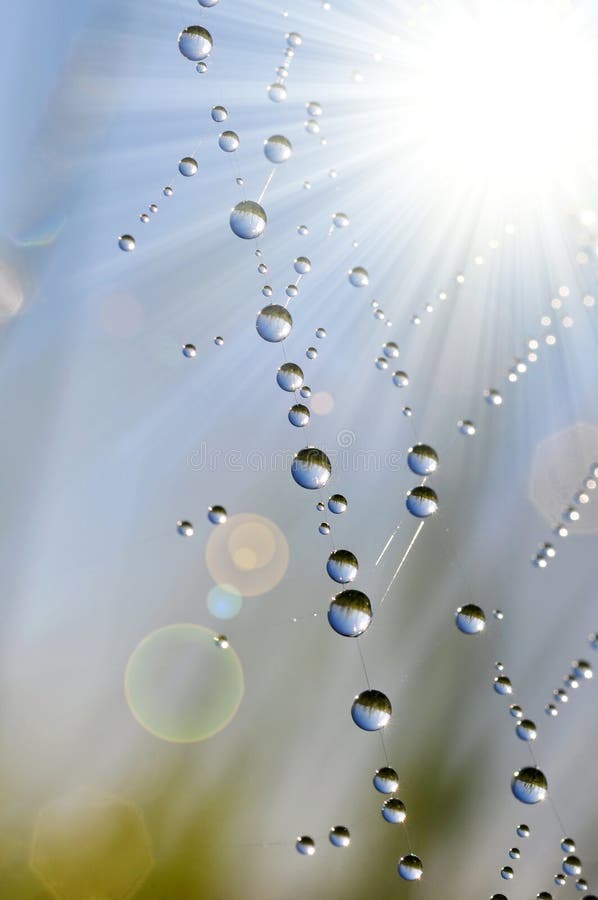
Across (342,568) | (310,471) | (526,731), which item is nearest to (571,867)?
(526,731)

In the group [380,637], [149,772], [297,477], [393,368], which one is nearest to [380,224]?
[393,368]

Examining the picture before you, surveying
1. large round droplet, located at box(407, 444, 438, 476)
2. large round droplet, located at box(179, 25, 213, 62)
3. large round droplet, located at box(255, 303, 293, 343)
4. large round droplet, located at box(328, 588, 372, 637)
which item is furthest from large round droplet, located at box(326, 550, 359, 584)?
large round droplet, located at box(179, 25, 213, 62)

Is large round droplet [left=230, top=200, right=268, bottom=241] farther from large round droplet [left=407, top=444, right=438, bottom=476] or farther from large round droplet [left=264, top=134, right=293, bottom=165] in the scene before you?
large round droplet [left=407, top=444, right=438, bottom=476]

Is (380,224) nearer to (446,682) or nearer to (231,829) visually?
(446,682)

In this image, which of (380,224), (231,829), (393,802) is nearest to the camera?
(393,802)

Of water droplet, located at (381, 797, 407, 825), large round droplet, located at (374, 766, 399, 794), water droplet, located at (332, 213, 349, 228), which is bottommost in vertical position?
water droplet, located at (381, 797, 407, 825)
